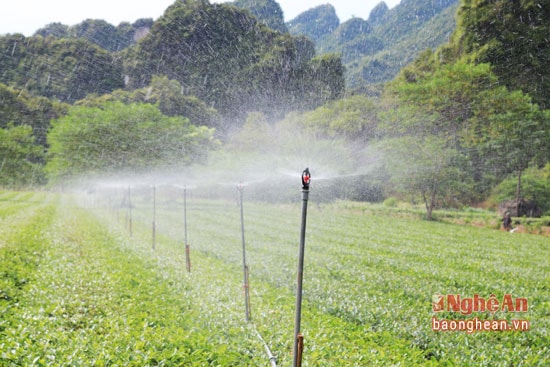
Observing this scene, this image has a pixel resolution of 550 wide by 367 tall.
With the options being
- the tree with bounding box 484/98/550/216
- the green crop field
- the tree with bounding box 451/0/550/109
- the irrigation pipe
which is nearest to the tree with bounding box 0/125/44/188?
the green crop field

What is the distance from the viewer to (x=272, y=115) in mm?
68375

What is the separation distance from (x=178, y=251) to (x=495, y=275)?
1052cm

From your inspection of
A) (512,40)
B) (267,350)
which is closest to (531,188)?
(512,40)

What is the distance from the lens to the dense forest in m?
34.9

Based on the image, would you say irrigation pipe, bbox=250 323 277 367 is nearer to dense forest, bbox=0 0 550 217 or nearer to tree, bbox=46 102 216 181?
dense forest, bbox=0 0 550 217

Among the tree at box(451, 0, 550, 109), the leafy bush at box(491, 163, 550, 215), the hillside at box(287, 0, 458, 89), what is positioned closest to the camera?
the leafy bush at box(491, 163, 550, 215)

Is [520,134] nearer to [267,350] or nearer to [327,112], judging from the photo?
[327,112]

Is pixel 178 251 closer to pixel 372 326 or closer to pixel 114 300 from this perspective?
pixel 114 300

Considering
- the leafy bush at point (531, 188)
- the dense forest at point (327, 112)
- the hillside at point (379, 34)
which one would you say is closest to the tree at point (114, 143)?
the dense forest at point (327, 112)

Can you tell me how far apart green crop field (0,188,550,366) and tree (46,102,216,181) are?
71.3 ft

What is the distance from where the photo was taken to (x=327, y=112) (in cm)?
5172

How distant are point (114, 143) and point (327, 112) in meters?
28.1

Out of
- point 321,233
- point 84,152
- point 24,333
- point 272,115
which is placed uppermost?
point 272,115

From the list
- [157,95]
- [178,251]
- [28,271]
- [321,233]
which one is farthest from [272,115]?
[28,271]
